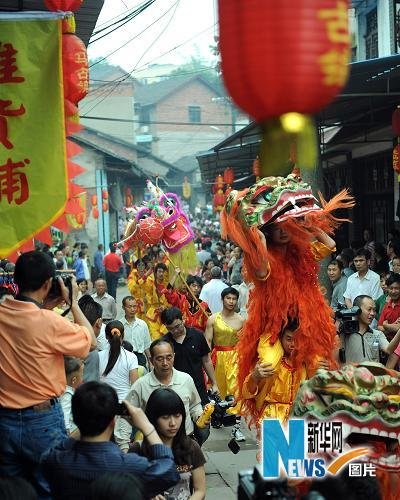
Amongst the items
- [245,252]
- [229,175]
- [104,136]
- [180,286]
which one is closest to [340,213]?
[229,175]

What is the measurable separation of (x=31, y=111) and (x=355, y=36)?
18209mm

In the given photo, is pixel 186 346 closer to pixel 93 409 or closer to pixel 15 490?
pixel 93 409

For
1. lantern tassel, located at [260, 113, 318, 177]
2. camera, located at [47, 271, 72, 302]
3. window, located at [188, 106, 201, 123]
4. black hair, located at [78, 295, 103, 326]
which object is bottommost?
black hair, located at [78, 295, 103, 326]

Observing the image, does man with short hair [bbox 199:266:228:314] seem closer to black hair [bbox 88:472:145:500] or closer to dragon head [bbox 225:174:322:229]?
dragon head [bbox 225:174:322:229]

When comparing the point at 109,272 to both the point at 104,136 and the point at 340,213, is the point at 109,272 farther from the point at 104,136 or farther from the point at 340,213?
the point at 104,136

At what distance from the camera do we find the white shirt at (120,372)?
7000 millimetres

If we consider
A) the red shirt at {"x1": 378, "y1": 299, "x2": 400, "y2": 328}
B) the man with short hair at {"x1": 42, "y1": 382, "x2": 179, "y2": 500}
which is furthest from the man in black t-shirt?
the man with short hair at {"x1": 42, "y1": 382, "x2": 179, "y2": 500}

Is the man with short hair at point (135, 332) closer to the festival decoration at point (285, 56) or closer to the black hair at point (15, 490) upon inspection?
the black hair at point (15, 490)

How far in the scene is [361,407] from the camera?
451 cm

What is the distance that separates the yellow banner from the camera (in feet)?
17.8

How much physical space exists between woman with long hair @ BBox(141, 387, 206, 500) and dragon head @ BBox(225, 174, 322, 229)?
6.44 feet

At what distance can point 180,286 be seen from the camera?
39.1 feet

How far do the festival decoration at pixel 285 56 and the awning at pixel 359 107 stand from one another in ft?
6.79

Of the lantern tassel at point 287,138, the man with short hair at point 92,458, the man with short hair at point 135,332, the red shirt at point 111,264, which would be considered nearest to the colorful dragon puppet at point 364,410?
the man with short hair at point 92,458
